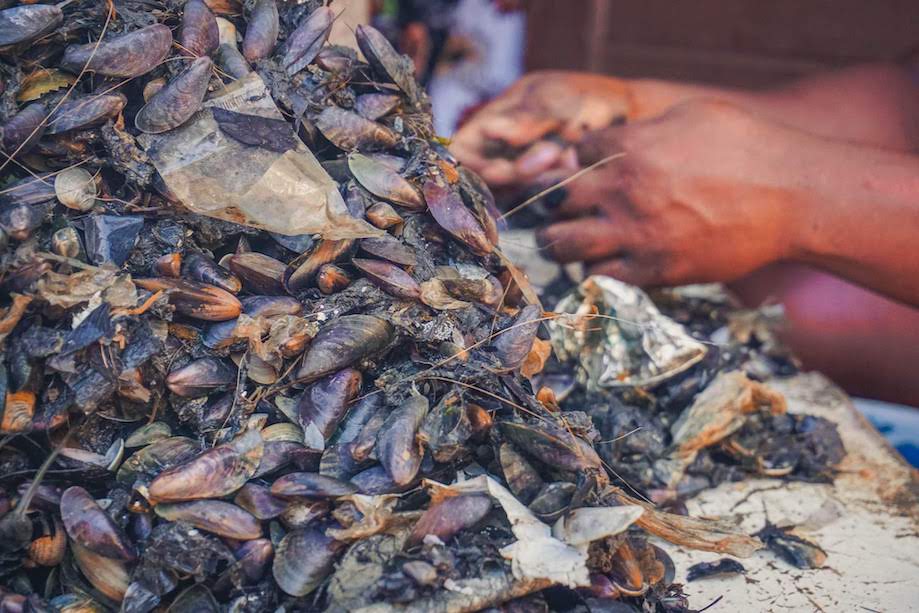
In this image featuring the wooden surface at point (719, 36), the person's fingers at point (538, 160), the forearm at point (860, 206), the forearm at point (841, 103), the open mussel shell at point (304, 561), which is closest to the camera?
the open mussel shell at point (304, 561)

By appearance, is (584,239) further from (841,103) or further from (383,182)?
(841,103)

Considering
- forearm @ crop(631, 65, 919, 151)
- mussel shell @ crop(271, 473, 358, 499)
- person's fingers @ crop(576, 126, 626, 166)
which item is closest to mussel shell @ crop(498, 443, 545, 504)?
mussel shell @ crop(271, 473, 358, 499)

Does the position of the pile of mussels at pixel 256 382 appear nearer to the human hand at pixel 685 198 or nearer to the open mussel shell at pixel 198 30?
the open mussel shell at pixel 198 30

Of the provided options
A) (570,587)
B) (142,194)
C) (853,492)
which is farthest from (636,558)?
(142,194)

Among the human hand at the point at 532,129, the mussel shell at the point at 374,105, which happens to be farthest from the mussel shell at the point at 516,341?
the human hand at the point at 532,129

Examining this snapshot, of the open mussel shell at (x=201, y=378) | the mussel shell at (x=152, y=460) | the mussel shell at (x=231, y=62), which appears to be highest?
the mussel shell at (x=231, y=62)
